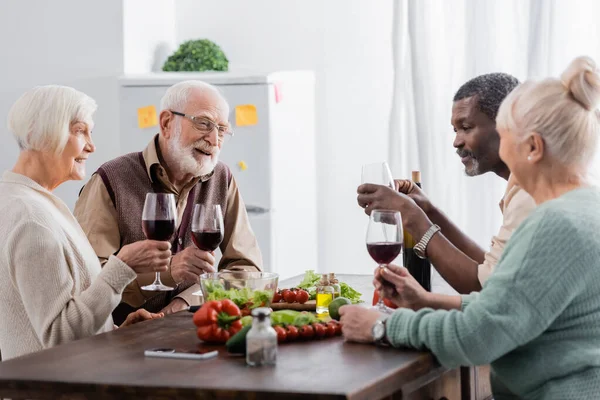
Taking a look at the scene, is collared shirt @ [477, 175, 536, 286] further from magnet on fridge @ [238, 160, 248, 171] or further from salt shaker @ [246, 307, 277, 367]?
magnet on fridge @ [238, 160, 248, 171]

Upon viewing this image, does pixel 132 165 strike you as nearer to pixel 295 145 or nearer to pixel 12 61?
pixel 295 145

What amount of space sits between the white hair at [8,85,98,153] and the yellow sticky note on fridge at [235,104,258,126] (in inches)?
93.6

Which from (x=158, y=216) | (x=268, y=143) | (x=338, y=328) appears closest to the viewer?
(x=338, y=328)

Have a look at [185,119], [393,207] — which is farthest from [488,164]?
[185,119]

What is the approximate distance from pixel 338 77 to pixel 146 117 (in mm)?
1296

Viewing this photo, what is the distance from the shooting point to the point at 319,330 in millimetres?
2230

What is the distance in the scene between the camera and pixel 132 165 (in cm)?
347

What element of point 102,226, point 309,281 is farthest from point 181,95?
point 309,281

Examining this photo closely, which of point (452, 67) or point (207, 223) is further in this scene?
point (452, 67)

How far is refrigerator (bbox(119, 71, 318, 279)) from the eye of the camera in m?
5.10

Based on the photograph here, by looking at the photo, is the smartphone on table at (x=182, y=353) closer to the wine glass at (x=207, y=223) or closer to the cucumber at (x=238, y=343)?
the cucumber at (x=238, y=343)

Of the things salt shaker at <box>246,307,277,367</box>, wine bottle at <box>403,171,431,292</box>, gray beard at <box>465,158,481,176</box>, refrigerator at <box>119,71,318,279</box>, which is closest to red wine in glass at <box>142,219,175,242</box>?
salt shaker at <box>246,307,277,367</box>

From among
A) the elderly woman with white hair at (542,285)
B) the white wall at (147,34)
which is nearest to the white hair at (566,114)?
the elderly woman with white hair at (542,285)

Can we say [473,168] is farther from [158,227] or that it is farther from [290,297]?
[158,227]
